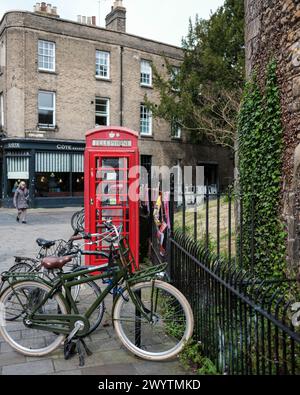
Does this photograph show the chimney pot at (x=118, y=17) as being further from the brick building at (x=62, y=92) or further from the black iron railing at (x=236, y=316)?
the black iron railing at (x=236, y=316)

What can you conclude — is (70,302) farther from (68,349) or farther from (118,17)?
(118,17)

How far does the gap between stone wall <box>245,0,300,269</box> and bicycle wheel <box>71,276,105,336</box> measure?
2.54 meters

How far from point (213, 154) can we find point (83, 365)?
90.3 feet

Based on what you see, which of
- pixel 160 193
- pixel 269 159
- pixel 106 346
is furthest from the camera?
pixel 160 193

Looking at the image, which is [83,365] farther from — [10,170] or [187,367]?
[10,170]

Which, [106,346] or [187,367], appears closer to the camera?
[187,367]

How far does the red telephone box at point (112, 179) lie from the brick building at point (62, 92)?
13.4 m

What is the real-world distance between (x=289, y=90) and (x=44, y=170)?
19.0 metres

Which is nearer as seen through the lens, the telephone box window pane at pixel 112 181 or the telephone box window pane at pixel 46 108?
the telephone box window pane at pixel 112 181

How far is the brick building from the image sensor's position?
864 inches

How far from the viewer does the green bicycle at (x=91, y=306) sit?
3924 millimetres

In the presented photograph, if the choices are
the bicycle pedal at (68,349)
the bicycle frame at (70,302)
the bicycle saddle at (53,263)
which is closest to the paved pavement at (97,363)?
the bicycle pedal at (68,349)
